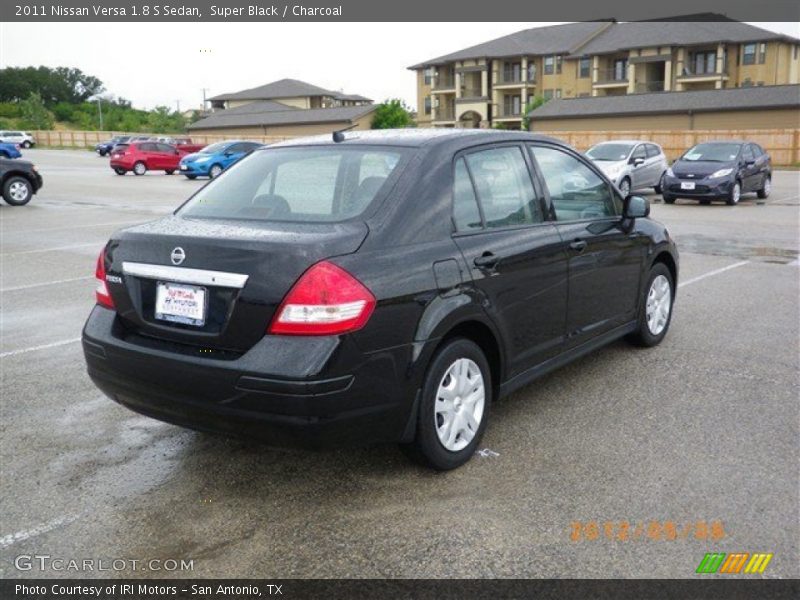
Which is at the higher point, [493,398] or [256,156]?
[256,156]

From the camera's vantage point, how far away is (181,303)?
3.70 m

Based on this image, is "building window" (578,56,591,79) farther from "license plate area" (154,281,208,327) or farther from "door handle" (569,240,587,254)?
"license plate area" (154,281,208,327)

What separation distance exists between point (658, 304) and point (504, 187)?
94.1 inches

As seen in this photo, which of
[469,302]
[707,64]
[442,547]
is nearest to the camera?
[442,547]

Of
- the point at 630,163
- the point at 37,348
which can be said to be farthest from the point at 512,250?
the point at 630,163

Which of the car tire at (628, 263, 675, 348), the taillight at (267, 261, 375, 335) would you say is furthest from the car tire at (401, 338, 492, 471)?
the car tire at (628, 263, 675, 348)

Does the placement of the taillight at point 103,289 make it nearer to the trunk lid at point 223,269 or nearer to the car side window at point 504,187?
the trunk lid at point 223,269

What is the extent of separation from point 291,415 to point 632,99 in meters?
57.5

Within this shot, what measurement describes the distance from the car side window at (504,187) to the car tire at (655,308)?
5.70 feet

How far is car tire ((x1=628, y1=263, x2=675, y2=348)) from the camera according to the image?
6137 mm

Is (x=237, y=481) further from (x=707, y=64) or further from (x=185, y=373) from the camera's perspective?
(x=707, y=64)

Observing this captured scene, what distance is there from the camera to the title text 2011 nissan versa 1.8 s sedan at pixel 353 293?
347 centimetres

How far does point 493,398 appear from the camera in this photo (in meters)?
4.45

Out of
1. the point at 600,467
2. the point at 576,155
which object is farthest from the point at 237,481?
the point at 576,155
